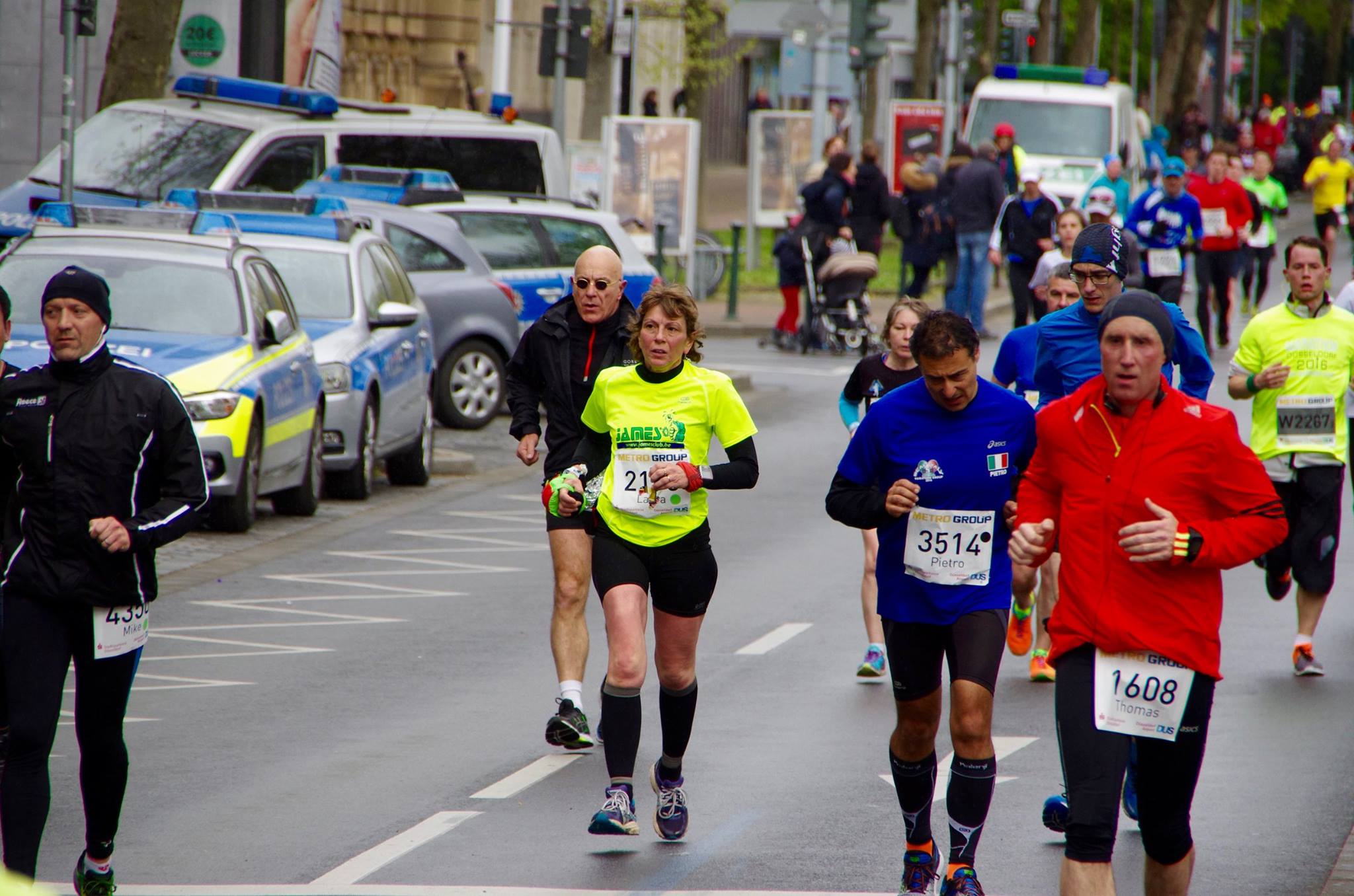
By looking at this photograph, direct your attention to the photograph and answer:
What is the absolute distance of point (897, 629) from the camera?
264 inches

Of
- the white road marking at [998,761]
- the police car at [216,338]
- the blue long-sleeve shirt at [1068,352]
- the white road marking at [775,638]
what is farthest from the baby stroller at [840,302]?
the white road marking at [998,761]

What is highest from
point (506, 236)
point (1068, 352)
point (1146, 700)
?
point (1068, 352)

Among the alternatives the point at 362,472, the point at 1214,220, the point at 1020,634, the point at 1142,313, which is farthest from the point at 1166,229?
the point at 1142,313

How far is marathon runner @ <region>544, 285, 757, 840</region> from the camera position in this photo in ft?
24.2

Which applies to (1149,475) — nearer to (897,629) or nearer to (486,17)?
(897,629)

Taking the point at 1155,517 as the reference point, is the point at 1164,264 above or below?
below

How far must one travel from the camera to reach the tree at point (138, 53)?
1997 centimetres

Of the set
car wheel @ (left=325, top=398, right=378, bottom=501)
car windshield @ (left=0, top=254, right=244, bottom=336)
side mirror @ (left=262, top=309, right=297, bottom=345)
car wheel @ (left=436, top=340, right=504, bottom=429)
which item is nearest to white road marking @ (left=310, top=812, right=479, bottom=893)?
side mirror @ (left=262, top=309, right=297, bottom=345)

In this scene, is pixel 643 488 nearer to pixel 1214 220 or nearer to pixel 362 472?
pixel 362 472

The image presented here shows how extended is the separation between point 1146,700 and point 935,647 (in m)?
1.15

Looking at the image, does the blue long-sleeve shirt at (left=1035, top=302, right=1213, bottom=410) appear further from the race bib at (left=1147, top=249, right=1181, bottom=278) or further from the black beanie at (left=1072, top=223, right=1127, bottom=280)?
the race bib at (left=1147, top=249, right=1181, bottom=278)

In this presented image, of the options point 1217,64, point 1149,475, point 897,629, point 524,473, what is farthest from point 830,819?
point 1217,64

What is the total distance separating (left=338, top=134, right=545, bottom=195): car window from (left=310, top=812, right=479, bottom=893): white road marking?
48.7ft

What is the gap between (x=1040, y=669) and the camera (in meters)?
10.2
